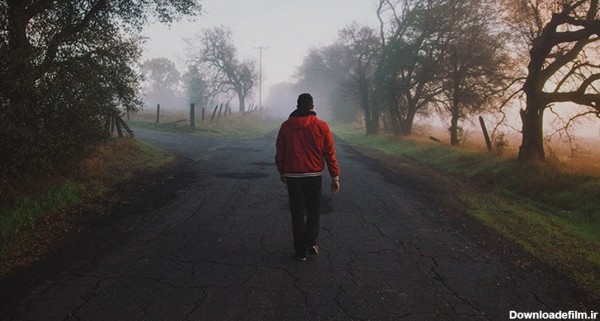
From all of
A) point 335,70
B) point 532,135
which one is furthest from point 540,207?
point 335,70

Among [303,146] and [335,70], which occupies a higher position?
[335,70]

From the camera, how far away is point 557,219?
7.81 meters

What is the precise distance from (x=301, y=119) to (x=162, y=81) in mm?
140687

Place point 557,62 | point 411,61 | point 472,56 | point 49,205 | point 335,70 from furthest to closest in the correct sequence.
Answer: point 335,70 < point 411,61 < point 472,56 < point 557,62 < point 49,205

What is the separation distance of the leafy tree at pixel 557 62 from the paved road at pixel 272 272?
24.0 feet

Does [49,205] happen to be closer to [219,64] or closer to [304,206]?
[304,206]

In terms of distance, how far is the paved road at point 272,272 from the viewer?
3680 mm

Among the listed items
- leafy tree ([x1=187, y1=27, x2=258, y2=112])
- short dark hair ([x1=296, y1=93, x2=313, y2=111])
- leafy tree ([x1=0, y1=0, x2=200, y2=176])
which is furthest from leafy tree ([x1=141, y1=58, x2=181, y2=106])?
short dark hair ([x1=296, y1=93, x2=313, y2=111])

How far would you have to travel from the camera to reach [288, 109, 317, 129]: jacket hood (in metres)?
5.00

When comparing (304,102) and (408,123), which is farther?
(408,123)

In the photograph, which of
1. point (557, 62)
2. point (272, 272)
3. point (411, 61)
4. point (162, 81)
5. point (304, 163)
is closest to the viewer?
point (272, 272)

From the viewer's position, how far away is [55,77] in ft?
24.8

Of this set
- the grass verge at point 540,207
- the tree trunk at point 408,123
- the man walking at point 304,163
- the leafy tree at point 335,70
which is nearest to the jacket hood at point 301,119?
the man walking at point 304,163

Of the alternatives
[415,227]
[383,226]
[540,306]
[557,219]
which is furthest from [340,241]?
[557,219]
